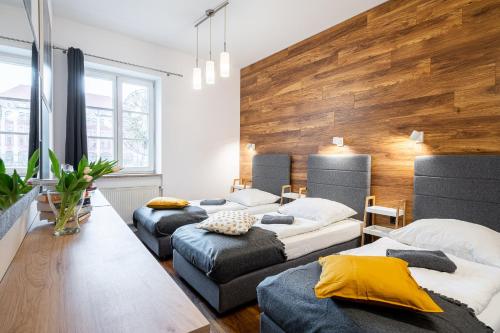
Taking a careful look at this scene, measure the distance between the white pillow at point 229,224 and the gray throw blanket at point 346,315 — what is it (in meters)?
A: 0.76

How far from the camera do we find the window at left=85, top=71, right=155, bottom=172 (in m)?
3.92

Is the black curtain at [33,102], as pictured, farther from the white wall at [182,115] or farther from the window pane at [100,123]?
the window pane at [100,123]

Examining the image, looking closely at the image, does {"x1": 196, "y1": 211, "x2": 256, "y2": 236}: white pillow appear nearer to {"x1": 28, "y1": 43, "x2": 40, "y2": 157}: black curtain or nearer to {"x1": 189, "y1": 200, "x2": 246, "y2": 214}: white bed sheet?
{"x1": 189, "y1": 200, "x2": 246, "y2": 214}: white bed sheet

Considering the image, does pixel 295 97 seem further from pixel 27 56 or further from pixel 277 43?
pixel 27 56

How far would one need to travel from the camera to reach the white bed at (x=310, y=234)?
238 centimetres

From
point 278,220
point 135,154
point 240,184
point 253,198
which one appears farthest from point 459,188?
point 135,154

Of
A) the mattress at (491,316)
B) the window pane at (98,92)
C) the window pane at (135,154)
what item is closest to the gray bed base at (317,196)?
the mattress at (491,316)

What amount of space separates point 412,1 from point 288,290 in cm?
313

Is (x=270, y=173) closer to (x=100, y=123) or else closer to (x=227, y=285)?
(x=227, y=285)

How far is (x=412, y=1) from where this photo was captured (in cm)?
270

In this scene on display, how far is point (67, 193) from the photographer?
132 cm

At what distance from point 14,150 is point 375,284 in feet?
5.08

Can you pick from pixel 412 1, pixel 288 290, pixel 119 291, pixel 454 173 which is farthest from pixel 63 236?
pixel 412 1

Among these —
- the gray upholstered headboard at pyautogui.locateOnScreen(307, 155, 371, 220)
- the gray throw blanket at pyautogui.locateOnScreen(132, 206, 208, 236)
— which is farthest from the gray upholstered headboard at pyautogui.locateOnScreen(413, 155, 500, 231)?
the gray throw blanket at pyautogui.locateOnScreen(132, 206, 208, 236)
